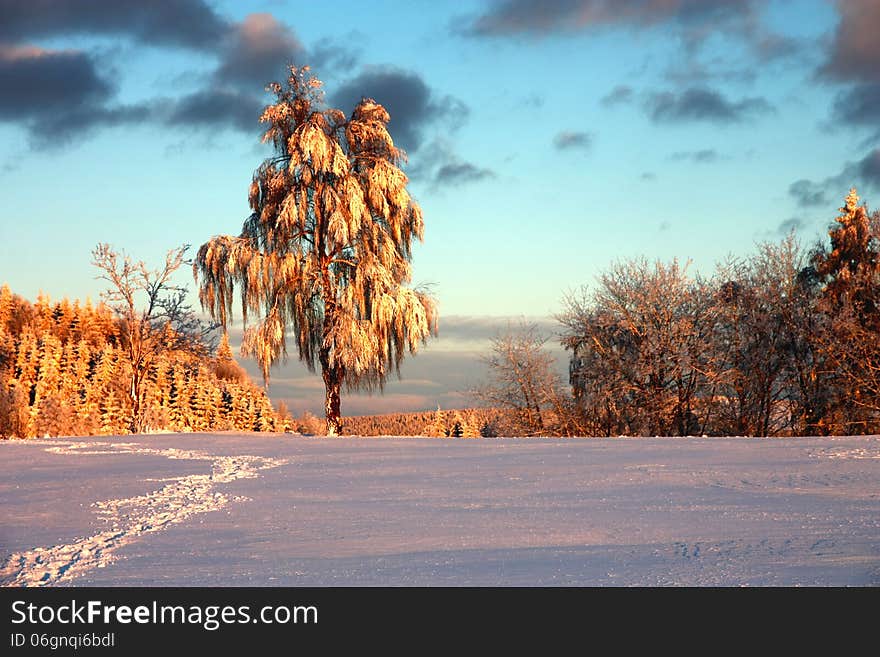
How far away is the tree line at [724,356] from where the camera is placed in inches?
880

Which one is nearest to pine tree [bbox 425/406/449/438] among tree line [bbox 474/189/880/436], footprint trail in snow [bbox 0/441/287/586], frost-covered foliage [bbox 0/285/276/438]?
frost-covered foliage [bbox 0/285/276/438]

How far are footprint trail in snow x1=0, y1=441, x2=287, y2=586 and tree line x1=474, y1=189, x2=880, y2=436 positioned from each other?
1164 centimetres

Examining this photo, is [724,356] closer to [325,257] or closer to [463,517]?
[325,257]

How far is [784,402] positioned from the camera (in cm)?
2367

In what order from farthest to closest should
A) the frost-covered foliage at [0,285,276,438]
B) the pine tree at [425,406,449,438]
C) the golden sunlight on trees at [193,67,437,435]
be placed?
1. the frost-covered foliage at [0,285,276,438]
2. the pine tree at [425,406,449,438]
3. the golden sunlight on trees at [193,67,437,435]

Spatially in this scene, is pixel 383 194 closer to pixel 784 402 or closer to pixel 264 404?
pixel 784 402

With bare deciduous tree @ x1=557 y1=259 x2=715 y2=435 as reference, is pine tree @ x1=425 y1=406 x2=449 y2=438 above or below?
below

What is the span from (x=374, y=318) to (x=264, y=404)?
65.9m

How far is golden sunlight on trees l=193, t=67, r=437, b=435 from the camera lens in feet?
67.1

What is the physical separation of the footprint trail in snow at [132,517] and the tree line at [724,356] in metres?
11.6

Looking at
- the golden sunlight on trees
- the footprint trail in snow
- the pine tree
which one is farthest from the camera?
the pine tree

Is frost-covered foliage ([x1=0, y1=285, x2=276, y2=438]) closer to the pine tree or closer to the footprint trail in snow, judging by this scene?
the pine tree

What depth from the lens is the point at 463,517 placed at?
8.33 metres
